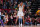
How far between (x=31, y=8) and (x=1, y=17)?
60 cm

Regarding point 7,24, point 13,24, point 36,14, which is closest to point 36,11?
point 36,14

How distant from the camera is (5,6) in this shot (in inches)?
56.9

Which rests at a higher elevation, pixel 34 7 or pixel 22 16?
pixel 34 7

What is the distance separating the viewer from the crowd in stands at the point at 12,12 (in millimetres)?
1443

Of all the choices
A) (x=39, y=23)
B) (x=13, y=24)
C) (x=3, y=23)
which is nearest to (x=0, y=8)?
(x=3, y=23)

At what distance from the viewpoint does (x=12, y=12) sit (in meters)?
1.45

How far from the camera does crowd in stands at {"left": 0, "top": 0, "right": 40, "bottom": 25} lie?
1443 millimetres

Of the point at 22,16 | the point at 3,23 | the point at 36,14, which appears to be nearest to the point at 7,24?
the point at 3,23

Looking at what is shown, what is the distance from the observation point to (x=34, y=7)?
1443 millimetres

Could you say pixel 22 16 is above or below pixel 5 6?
below

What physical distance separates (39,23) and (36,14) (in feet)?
0.61

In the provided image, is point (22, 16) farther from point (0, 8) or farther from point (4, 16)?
point (0, 8)

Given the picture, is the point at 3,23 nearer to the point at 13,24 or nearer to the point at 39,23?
the point at 13,24

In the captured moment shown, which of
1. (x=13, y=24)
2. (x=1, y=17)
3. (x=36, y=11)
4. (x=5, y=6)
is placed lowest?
(x=13, y=24)
